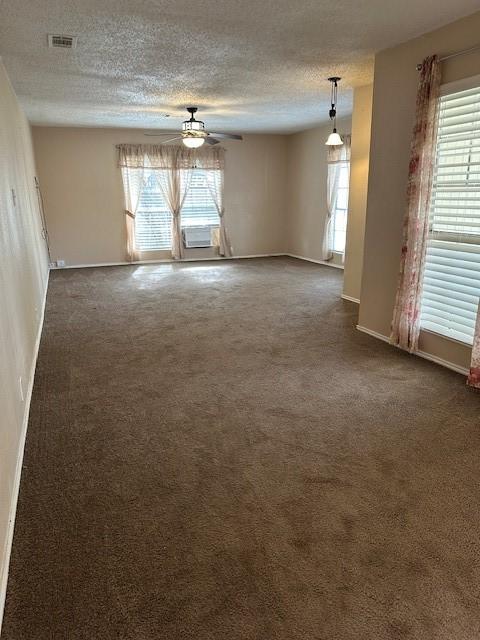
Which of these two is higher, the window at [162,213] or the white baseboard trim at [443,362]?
the window at [162,213]

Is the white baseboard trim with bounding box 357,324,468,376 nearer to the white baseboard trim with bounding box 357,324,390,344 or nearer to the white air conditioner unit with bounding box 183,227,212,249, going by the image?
the white baseboard trim with bounding box 357,324,390,344

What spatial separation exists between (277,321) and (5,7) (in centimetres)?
358

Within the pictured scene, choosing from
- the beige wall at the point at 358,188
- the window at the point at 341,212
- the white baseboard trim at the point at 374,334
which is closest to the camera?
the white baseboard trim at the point at 374,334

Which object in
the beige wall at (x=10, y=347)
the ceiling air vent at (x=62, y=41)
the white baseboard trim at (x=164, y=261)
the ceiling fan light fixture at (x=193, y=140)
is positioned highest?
the ceiling air vent at (x=62, y=41)

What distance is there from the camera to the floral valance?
8.63 meters

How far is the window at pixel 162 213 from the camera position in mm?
9008

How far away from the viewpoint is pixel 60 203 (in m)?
8.43

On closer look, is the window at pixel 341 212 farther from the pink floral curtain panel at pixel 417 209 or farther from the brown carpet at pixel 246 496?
the brown carpet at pixel 246 496

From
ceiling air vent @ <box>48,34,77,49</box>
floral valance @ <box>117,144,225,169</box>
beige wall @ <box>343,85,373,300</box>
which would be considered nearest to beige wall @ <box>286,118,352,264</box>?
floral valance @ <box>117,144,225,169</box>

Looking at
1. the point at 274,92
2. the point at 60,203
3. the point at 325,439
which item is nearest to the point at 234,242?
the point at 60,203

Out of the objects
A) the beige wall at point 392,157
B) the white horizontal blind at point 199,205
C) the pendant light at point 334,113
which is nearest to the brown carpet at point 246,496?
the beige wall at point 392,157

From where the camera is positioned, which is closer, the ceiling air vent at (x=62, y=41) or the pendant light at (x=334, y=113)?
the ceiling air vent at (x=62, y=41)

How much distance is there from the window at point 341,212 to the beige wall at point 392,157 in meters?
3.46

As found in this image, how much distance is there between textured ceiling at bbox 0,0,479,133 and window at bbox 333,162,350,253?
194cm
